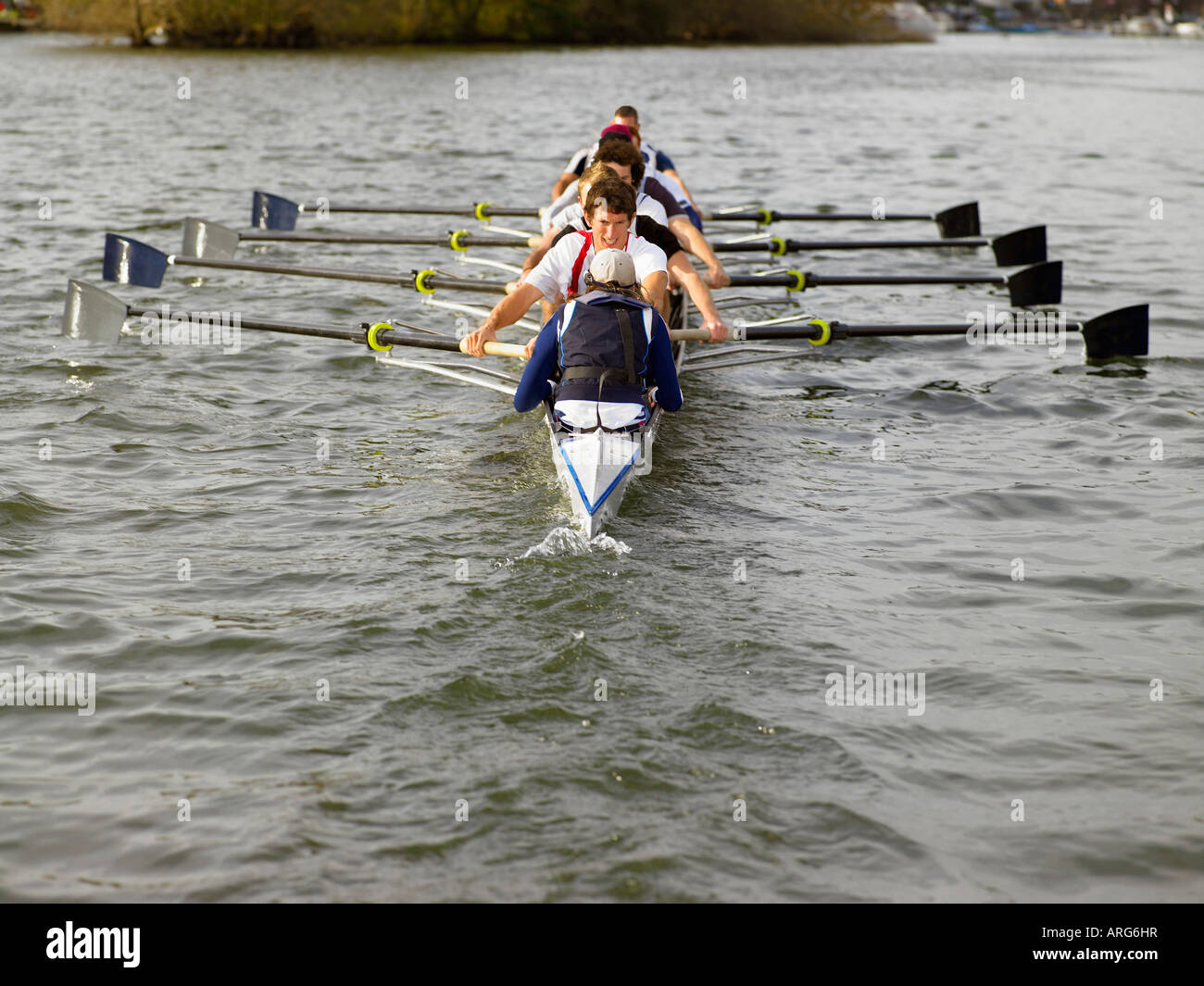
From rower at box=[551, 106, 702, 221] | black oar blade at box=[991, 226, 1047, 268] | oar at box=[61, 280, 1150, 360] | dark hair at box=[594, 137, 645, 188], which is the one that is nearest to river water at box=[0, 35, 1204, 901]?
oar at box=[61, 280, 1150, 360]

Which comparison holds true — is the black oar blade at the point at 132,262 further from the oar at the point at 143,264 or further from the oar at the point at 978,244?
the oar at the point at 978,244

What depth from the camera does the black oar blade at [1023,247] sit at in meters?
13.9

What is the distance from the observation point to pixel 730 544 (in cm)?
682

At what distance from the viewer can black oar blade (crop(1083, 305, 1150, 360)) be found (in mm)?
10539

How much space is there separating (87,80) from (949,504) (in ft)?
122

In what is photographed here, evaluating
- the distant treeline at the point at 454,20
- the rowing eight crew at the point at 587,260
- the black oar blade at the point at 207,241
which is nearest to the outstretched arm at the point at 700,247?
the rowing eight crew at the point at 587,260

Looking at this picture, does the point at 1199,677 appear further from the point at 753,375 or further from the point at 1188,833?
the point at 753,375

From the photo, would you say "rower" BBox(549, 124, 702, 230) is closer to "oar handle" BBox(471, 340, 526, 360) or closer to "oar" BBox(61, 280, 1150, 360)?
"oar" BBox(61, 280, 1150, 360)

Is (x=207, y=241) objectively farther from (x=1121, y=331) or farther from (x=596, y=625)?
(x=1121, y=331)

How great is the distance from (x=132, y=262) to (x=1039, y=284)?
8481 mm

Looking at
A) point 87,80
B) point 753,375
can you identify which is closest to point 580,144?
point 753,375

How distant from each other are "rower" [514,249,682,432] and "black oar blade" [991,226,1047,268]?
865cm

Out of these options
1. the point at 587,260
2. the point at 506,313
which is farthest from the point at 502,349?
the point at 587,260

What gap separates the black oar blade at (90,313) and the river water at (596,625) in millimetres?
359
